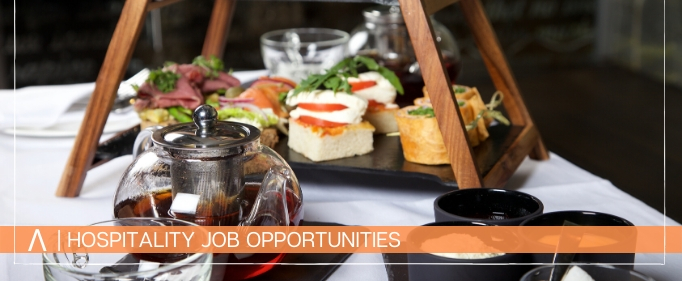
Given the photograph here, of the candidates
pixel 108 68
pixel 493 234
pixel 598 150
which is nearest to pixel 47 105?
pixel 108 68

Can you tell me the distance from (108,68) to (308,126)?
31 centimetres

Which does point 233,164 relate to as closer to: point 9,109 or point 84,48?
point 9,109

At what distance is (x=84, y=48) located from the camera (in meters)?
3.46

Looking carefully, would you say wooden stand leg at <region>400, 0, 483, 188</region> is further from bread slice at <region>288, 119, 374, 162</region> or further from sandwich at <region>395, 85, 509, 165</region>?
bread slice at <region>288, 119, 374, 162</region>

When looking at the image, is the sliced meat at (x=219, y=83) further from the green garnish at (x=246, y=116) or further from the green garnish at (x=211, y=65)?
the green garnish at (x=246, y=116)

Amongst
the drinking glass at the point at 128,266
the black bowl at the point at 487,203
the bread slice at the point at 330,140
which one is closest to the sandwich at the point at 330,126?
the bread slice at the point at 330,140

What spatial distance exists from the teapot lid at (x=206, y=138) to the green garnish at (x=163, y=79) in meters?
0.51

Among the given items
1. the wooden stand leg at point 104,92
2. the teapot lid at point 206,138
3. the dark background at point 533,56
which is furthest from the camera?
the dark background at point 533,56

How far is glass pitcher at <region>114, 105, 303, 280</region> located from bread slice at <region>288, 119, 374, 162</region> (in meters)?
0.34

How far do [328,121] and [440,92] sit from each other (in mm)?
284

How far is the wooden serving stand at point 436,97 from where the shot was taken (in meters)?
0.87

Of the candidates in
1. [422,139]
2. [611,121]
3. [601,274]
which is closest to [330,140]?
[422,139]

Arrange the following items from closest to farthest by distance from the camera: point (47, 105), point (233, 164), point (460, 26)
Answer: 1. point (233, 164)
2. point (47, 105)
3. point (460, 26)

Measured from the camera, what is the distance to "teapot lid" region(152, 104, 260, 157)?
0.68 metres
